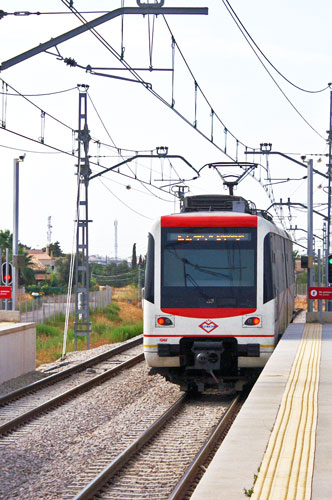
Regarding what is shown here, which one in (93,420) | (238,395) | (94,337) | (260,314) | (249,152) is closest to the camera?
(93,420)

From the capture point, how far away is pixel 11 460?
1014cm

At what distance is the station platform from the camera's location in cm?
584

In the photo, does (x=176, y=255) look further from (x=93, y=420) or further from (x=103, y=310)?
(x=103, y=310)

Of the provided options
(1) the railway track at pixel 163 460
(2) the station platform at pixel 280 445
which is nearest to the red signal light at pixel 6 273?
(1) the railway track at pixel 163 460

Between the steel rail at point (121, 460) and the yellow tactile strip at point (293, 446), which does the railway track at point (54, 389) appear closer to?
the steel rail at point (121, 460)

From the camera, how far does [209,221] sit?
1462 centimetres

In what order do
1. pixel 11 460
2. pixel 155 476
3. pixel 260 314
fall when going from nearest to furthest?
pixel 155 476
pixel 11 460
pixel 260 314

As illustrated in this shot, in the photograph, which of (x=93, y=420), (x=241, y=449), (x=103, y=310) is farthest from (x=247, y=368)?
(x=103, y=310)

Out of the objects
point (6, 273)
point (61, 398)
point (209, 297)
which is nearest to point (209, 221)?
point (209, 297)

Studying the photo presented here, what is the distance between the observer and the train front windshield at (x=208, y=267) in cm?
1433

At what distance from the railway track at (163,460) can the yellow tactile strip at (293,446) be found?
126cm

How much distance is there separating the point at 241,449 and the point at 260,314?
7.28 m

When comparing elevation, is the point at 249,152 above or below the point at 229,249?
above

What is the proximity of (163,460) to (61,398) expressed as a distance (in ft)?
15.8
